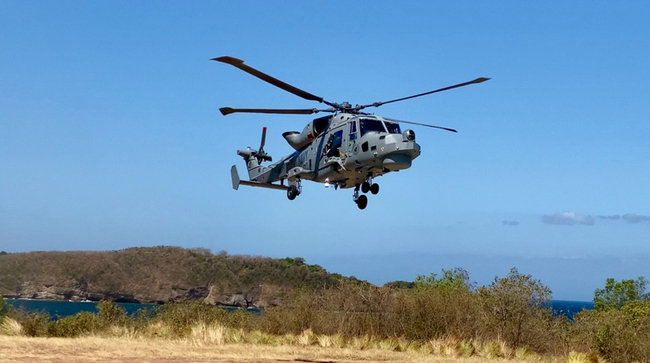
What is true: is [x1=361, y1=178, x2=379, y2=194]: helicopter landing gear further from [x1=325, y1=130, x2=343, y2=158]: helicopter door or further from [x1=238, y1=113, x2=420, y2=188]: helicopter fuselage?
[x1=325, y1=130, x2=343, y2=158]: helicopter door

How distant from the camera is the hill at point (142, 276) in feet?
428

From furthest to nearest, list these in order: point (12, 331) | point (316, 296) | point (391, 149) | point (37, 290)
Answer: point (37, 290) → point (316, 296) → point (12, 331) → point (391, 149)

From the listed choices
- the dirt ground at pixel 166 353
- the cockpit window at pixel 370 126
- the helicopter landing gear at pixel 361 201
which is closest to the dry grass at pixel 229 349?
the dirt ground at pixel 166 353

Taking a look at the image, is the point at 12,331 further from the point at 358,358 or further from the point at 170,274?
the point at 170,274

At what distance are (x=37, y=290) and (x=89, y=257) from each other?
475 inches

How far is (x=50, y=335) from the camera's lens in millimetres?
28078

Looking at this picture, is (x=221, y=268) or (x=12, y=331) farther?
(x=221, y=268)

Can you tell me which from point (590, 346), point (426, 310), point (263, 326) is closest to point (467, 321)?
point (426, 310)

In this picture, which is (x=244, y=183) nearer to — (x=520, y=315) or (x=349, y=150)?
(x=349, y=150)

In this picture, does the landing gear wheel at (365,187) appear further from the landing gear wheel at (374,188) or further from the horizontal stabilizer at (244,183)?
the horizontal stabilizer at (244,183)

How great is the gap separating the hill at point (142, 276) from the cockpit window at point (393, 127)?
98.8m

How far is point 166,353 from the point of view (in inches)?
830

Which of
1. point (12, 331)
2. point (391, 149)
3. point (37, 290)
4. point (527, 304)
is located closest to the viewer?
point (391, 149)

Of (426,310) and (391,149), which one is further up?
(391,149)
